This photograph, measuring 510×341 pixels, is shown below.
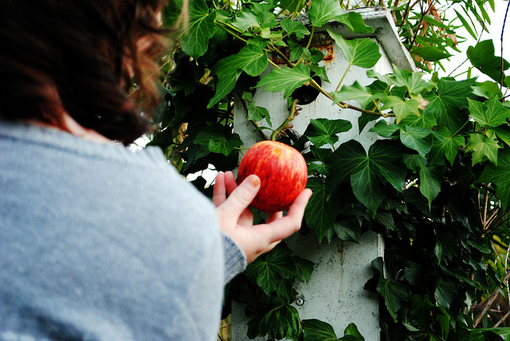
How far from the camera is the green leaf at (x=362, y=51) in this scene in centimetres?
116

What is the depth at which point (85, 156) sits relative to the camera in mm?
412

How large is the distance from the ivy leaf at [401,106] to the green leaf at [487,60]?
18.3 inches

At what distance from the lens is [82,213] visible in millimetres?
389

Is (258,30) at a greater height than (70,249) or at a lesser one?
lesser

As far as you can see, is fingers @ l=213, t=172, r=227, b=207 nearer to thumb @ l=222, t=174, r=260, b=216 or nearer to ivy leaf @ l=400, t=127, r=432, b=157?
thumb @ l=222, t=174, r=260, b=216

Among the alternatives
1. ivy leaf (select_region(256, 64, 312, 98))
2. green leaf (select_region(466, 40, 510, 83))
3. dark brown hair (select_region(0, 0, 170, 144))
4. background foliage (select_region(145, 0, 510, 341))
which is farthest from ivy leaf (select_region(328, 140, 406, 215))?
dark brown hair (select_region(0, 0, 170, 144))

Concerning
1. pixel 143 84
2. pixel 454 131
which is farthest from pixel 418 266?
pixel 143 84

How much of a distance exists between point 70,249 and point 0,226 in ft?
0.22

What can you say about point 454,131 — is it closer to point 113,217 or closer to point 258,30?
point 258,30

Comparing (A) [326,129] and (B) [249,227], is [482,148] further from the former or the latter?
(B) [249,227]

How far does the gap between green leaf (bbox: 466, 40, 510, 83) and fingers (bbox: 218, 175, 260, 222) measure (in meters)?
1.10

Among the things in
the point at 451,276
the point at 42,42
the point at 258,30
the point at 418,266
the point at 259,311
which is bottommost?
the point at 451,276

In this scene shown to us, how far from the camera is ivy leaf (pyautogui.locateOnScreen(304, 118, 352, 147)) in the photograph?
45.5 inches

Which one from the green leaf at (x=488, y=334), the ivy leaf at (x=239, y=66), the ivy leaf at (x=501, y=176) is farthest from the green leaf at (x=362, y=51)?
the green leaf at (x=488, y=334)
